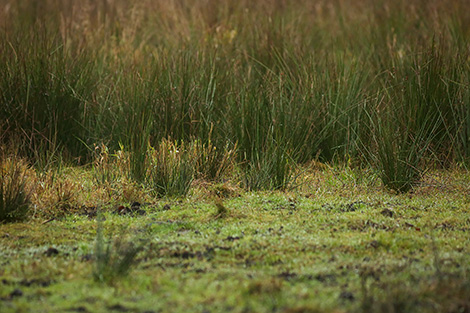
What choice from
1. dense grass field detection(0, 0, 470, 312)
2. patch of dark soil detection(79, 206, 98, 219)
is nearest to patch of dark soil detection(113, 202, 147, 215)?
dense grass field detection(0, 0, 470, 312)

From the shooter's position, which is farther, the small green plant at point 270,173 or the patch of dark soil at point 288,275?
the small green plant at point 270,173

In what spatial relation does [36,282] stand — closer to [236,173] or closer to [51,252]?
[51,252]

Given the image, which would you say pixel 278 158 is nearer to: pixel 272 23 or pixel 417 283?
pixel 417 283

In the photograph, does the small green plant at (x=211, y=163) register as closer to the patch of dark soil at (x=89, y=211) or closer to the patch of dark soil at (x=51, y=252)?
the patch of dark soil at (x=89, y=211)

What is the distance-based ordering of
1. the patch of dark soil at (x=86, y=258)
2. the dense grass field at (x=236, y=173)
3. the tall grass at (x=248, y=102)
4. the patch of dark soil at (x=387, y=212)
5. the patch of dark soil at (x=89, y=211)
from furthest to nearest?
the tall grass at (x=248, y=102) → the patch of dark soil at (x=89, y=211) → the patch of dark soil at (x=387, y=212) → the patch of dark soil at (x=86, y=258) → the dense grass field at (x=236, y=173)

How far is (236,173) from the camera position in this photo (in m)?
5.61

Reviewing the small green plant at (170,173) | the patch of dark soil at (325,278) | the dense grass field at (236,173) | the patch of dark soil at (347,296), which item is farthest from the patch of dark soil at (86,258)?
the small green plant at (170,173)

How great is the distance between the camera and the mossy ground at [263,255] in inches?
102

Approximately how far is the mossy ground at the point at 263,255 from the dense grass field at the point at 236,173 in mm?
14

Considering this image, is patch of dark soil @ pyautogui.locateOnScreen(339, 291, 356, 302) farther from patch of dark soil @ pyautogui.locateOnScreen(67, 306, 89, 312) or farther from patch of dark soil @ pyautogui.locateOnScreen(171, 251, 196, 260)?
patch of dark soil @ pyautogui.locateOnScreen(67, 306, 89, 312)

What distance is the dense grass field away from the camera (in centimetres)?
281

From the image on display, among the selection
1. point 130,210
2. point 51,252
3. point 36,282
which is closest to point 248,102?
point 130,210

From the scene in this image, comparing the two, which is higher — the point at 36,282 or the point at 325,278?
the point at 36,282

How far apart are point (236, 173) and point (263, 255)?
231cm
